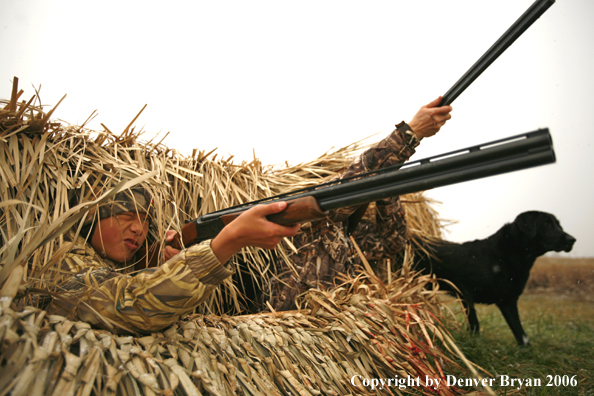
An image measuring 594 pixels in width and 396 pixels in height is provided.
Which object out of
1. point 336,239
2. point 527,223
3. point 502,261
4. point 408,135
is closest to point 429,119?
point 408,135

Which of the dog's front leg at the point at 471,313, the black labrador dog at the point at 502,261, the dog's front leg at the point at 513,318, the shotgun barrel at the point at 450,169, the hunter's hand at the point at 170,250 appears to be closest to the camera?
the shotgun barrel at the point at 450,169

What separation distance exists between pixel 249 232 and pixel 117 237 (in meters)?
0.75

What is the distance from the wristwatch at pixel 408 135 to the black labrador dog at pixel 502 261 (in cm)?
92

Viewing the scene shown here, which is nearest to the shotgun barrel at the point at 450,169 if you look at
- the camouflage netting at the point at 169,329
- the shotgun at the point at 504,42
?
the camouflage netting at the point at 169,329

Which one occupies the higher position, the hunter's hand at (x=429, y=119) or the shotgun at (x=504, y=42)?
the shotgun at (x=504, y=42)

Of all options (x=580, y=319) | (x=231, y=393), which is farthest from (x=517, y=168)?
(x=580, y=319)

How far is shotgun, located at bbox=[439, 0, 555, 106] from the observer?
1264mm

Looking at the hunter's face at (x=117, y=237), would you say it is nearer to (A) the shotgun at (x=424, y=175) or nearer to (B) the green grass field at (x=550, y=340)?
(A) the shotgun at (x=424, y=175)

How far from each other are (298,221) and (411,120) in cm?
98

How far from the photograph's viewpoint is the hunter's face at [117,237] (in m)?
1.43

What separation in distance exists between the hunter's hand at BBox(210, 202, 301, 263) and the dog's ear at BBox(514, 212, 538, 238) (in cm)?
171

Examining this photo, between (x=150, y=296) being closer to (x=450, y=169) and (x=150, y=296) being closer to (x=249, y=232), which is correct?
(x=249, y=232)

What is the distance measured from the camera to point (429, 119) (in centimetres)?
164

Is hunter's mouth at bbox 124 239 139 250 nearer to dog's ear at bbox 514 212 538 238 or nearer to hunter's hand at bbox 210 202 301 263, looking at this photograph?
hunter's hand at bbox 210 202 301 263
